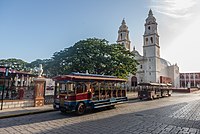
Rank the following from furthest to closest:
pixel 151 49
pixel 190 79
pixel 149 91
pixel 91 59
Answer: pixel 190 79 < pixel 151 49 < pixel 149 91 < pixel 91 59

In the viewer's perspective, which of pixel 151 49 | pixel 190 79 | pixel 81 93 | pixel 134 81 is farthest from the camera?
pixel 190 79

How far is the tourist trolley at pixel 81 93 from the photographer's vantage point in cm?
1090

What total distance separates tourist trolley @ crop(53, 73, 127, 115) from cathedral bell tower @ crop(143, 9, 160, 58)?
46.0 m

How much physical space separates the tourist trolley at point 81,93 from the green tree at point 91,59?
9122 mm

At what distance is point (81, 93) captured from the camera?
11.4 meters

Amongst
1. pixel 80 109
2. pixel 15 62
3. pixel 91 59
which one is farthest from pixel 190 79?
pixel 80 109

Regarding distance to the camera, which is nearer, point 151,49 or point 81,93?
point 81,93

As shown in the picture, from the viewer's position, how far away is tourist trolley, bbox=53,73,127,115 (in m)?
10.9

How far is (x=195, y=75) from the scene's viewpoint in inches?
3061

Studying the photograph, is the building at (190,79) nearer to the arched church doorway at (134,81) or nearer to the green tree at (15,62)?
the arched church doorway at (134,81)

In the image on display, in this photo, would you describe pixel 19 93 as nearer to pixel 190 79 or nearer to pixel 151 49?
pixel 151 49

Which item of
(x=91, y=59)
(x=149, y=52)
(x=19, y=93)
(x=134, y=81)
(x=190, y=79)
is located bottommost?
(x=19, y=93)

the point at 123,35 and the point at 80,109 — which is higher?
the point at 123,35

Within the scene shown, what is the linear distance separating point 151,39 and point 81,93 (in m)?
51.0
